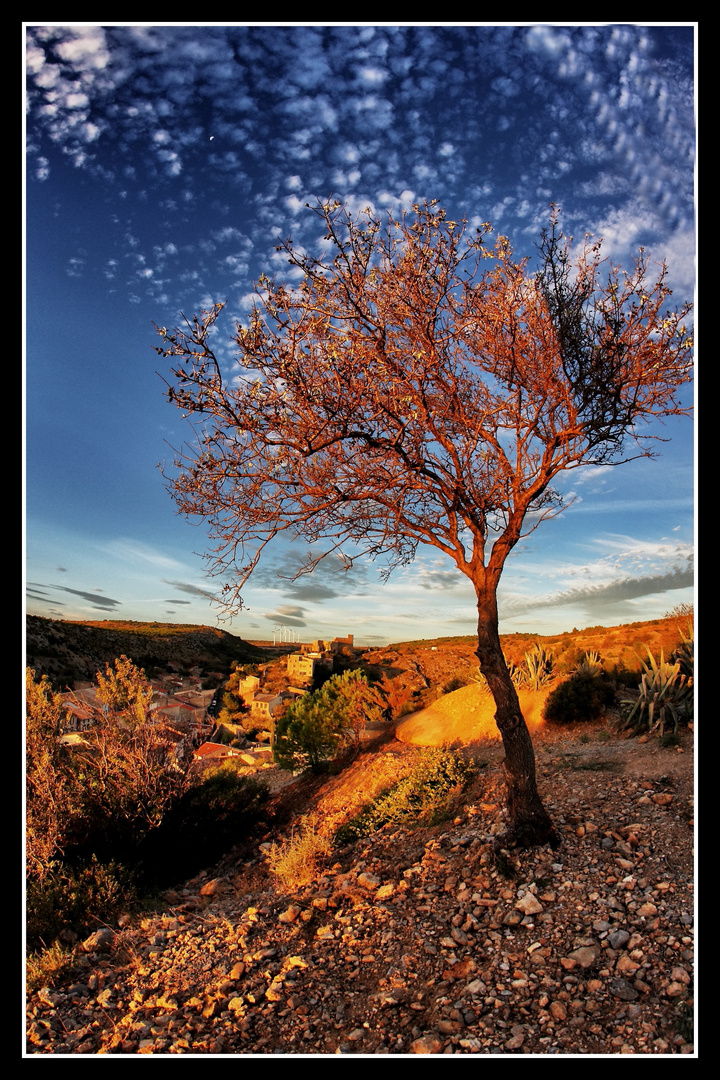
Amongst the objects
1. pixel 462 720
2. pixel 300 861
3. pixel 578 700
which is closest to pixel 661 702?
pixel 578 700

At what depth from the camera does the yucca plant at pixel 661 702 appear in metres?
10.2

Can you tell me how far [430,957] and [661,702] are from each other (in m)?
8.00

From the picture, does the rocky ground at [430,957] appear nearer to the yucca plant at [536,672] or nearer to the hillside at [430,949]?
the hillside at [430,949]

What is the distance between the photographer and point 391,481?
6.77 meters

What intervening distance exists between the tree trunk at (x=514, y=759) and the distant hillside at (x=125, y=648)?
35162 millimetres

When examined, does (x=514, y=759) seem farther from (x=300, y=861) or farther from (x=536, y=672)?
(x=536, y=672)

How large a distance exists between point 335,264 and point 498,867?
6.79 meters

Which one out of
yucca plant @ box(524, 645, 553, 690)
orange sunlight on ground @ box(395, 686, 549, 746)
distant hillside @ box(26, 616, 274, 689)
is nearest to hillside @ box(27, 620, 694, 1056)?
orange sunlight on ground @ box(395, 686, 549, 746)

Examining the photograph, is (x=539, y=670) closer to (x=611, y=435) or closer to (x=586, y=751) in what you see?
(x=586, y=751)

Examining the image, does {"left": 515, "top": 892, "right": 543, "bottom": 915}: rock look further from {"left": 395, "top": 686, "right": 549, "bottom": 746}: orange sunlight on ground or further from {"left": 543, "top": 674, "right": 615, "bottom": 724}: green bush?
{"left": 543, "top": 674, "right": 615, "bottom": 724}: green bush

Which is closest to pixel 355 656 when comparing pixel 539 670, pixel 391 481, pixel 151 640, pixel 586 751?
pixel 151 640

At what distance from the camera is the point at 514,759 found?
6332 mm

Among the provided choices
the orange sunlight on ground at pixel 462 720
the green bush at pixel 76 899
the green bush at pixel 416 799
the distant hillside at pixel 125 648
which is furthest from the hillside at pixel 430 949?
the distant hillside at pixel 125 648

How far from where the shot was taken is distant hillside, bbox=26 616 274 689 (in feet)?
127
